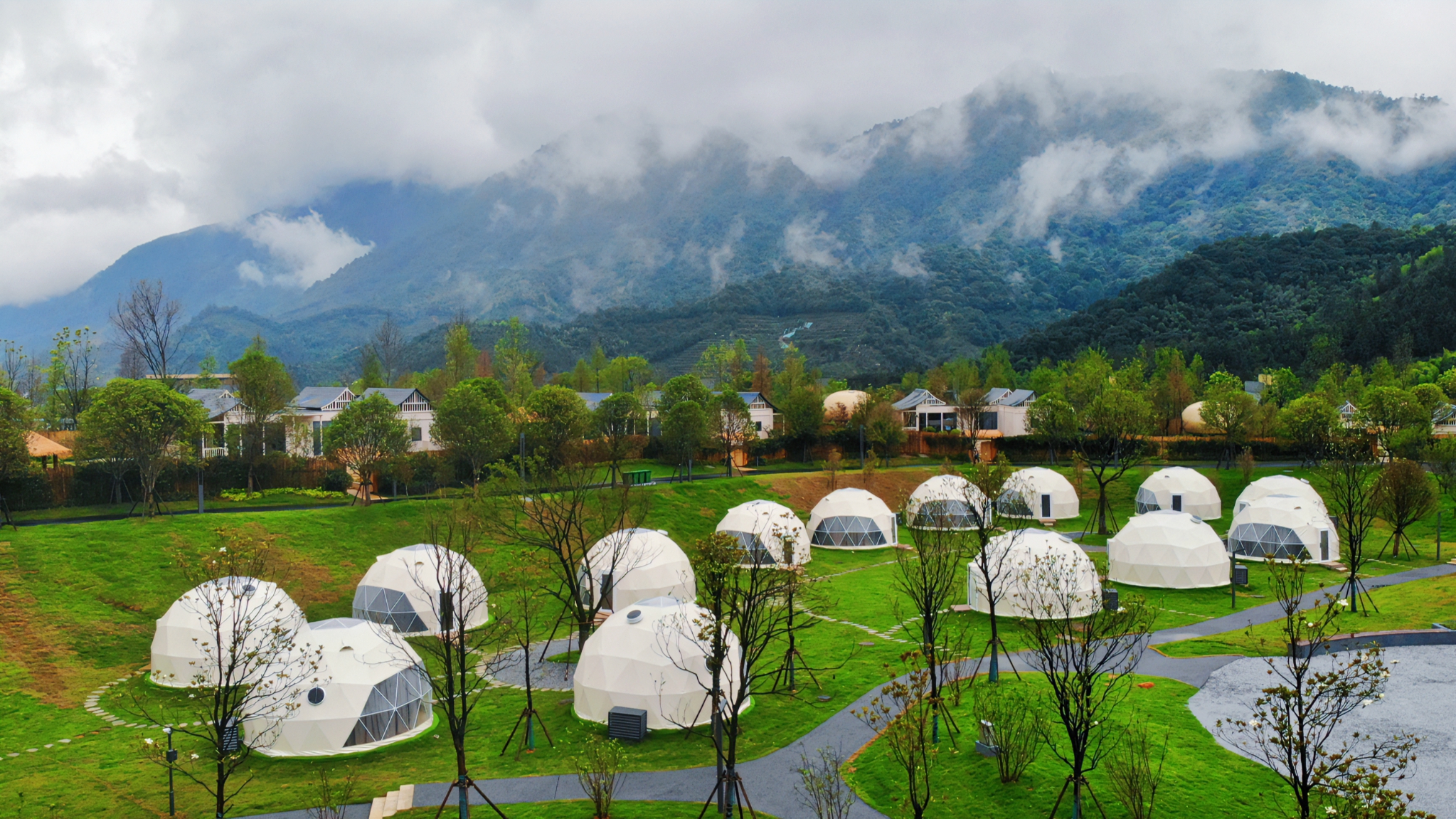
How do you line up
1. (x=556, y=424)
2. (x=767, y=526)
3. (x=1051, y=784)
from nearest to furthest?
(x=1051, y=784) → (x=767, y=526) → (x=556, y=424)

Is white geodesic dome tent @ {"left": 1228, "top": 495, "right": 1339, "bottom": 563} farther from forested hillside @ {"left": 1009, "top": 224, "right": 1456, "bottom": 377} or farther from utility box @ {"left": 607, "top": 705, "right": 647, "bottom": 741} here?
forested hillside @ {"left": 1009, "top": 224, "right": 1456, "bottom": 377}

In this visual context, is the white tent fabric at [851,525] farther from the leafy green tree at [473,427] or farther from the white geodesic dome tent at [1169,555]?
the leafy green tree at [473,427]

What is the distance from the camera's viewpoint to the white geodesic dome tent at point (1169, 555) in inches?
1646

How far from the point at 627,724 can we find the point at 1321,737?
17626mm

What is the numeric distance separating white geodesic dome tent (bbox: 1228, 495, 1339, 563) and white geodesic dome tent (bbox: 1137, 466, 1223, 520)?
11.7 m

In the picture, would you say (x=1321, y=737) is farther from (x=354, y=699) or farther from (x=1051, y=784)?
(x=354, y=699)

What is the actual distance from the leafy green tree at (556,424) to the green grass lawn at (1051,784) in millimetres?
39630

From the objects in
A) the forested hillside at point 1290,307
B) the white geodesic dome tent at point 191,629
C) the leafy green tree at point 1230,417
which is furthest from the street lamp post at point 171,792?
the forested hillside at point 1290,307

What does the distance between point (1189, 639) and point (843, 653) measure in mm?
12797

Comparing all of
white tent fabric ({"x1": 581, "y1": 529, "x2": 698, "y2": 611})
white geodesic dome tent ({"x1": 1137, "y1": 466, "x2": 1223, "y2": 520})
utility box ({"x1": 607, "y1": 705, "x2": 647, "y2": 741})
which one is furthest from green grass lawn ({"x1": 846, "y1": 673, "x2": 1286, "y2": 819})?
white geodesic dome tent ({"x1": 1137, "y1": 466, "x2": 1223, "y2": 520})

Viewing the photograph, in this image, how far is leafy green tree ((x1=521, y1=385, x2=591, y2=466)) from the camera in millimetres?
58875

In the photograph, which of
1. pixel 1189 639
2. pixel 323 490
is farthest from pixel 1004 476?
pixel 323 490

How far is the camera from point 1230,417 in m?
71.8

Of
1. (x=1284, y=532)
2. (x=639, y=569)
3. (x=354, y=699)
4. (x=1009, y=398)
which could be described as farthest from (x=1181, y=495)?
(x=354, y=699)
